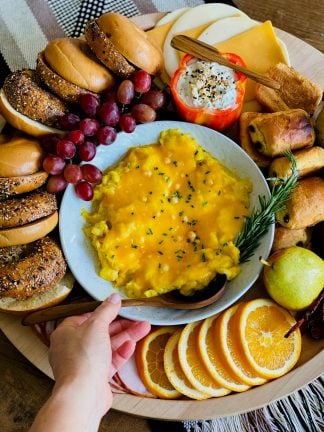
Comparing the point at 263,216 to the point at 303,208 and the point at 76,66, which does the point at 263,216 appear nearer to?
the point at 303,208

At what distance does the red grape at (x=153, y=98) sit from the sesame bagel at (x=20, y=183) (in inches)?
19.4

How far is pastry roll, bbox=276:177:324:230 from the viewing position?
7.22ft

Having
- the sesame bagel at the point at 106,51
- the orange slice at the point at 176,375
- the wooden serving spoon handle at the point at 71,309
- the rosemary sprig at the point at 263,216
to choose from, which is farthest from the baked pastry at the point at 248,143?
the orange slice at the point at 176,375

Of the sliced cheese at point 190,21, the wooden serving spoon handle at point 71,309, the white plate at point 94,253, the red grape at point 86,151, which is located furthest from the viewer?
the sliced cheese at point 190,21

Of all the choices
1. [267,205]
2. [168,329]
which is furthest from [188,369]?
[267,205]

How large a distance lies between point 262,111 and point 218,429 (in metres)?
1.29

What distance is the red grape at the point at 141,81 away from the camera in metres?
2.25

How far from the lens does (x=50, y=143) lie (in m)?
2.22

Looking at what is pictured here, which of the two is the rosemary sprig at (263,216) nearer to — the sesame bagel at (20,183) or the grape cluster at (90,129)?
the grape cluster at (90,129)

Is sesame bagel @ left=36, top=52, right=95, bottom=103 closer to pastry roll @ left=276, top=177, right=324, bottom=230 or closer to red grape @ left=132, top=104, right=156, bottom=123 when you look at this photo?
red grape @ left=132, top=104, right=156, bottom=123

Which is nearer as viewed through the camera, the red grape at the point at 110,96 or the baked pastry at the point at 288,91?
the red grape at the point at 110,96

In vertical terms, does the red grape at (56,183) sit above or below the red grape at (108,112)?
below

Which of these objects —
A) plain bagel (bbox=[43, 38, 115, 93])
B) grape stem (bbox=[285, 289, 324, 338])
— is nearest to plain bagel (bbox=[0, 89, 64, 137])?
plain bagel (bbox=[43, 38, 115, 93])

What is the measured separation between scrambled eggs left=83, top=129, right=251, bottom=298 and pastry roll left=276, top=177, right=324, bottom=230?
0.16 metres
